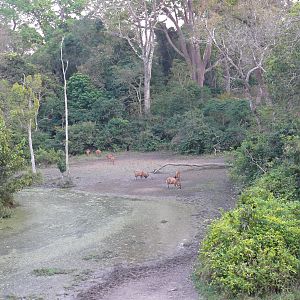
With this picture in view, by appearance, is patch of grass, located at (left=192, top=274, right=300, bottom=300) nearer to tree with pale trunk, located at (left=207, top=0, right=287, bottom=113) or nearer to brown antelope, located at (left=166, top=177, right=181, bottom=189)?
brown antelope, located at (left=166, top=177, right=181, bottom=189)

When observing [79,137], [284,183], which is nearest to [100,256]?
[284,183]

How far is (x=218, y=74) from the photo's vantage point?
43781mm

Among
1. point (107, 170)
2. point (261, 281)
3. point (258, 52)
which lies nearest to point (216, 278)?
point (261, 281)

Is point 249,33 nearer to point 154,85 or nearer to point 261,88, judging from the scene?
point 261,88

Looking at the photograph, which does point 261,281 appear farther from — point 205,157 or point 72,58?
point 72,58

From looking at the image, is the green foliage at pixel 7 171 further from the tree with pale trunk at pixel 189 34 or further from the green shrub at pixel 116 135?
the tree with pale trunk at pixel 189 34

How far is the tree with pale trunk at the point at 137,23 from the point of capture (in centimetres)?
3834

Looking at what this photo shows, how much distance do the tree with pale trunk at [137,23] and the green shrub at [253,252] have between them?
28482 mm

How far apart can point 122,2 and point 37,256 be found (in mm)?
28079

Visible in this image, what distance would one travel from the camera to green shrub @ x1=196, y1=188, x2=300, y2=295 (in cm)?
957

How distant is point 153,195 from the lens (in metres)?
21.8

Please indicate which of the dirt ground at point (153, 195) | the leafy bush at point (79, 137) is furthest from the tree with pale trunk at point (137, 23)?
the dirt ground at point (153, 195)

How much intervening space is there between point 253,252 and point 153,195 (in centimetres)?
1207

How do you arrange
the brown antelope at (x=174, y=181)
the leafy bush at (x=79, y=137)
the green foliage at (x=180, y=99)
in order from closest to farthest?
the brown antelope at (x=174, y=181)
the leafy bush at (x=79, y=137)
the green foliage at (x=180, y=99)
